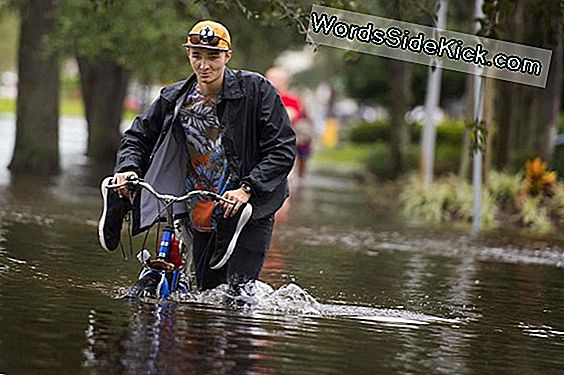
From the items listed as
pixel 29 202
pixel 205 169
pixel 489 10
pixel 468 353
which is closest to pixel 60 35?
pixel 29 202

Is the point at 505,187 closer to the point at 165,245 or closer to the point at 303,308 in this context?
the point at 303,308

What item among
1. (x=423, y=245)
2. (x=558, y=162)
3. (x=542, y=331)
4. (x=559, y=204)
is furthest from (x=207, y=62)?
(x=558, y=162)

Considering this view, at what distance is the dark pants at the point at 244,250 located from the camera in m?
9.83

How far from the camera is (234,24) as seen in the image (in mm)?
32250

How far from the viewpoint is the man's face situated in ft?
31.2

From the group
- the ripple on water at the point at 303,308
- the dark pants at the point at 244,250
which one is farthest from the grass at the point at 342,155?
the dark pants at the point at 244,250

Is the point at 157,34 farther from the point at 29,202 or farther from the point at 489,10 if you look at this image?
the point at 489,10

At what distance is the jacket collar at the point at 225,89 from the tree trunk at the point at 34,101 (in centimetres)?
1648

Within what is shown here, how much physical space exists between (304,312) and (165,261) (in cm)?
Answer: 102

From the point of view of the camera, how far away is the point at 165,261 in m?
9.62

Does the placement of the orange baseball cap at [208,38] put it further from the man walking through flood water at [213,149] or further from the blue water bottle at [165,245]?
the blue water bottle at [165,245]

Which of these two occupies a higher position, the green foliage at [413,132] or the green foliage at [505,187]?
the green foliage at [413,132]

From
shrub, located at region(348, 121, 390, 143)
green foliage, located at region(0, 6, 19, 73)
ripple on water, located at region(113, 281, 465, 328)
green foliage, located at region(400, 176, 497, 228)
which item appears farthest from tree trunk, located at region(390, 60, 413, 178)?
ripple on water, located at region(113, 281, 465, 328)

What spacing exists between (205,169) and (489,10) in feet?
12.4
